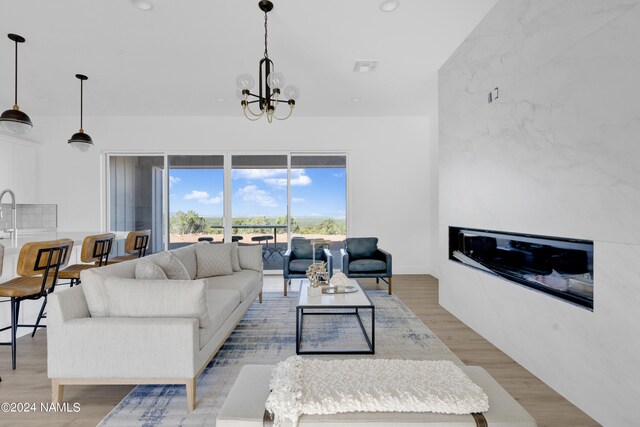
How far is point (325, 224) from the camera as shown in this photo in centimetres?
625

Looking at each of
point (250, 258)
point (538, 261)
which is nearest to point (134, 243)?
point (250, 258)

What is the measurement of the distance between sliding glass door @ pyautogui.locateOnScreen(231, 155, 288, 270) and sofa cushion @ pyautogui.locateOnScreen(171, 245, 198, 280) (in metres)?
2.41

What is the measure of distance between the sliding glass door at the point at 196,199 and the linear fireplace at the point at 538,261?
4.38 m

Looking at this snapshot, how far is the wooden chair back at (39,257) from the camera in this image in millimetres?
2553

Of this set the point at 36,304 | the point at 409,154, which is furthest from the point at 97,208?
the point at 409,154

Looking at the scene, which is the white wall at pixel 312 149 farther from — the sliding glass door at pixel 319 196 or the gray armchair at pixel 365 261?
the gray armchair at pixel 365 261

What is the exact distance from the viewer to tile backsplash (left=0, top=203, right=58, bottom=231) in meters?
5.58

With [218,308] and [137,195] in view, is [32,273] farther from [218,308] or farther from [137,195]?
[137,195]

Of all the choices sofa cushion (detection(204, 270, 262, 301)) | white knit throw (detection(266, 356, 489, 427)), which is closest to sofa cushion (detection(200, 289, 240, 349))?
sofa cushion (detection(204, 270, 262, 301))

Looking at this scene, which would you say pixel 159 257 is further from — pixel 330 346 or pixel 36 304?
pixel 36 304

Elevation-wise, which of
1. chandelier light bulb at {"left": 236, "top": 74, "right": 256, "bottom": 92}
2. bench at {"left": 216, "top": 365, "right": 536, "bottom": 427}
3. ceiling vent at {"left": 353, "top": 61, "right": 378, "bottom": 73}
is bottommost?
bench at {"left": 216, "top": 365, "right": 536, "bottom": 427}

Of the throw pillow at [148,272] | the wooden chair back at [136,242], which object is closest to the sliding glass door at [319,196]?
the wooden chair back at [136,242]

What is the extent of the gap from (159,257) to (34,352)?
1379mm

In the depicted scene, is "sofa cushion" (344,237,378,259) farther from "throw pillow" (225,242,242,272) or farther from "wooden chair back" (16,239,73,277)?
"wooden chair back" (16,239,73,277)
